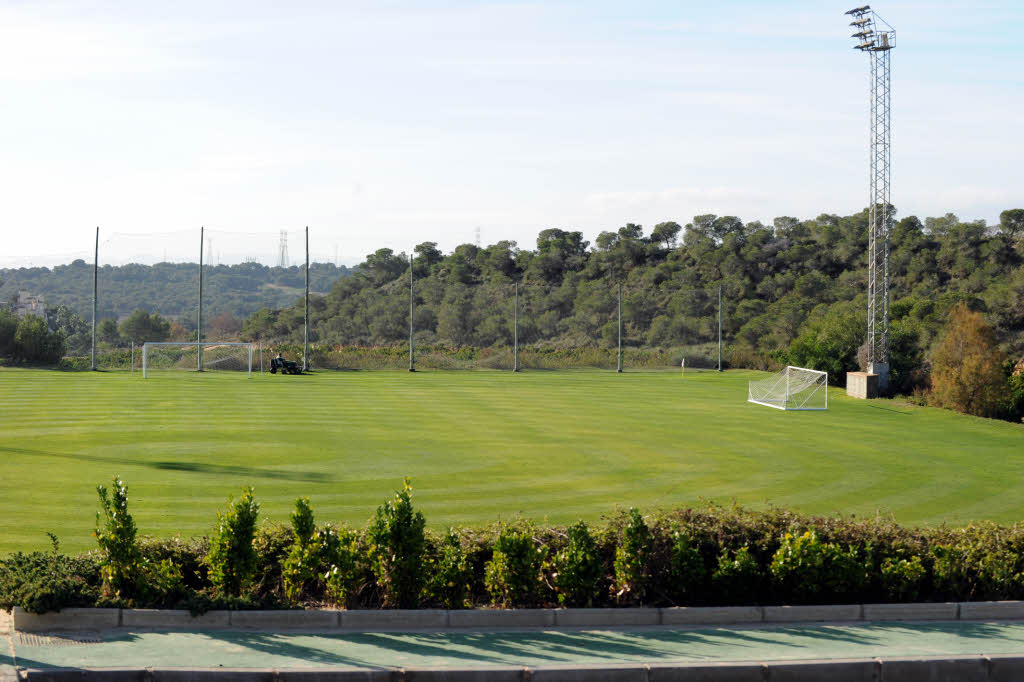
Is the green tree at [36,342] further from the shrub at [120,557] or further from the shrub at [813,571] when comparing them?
the shrub at [813,571]

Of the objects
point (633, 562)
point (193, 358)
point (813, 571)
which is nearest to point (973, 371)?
point (813, 571)

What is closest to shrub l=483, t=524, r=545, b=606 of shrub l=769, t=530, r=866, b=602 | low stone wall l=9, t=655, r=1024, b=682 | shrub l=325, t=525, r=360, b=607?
shrub l=325, t=525, r=360, b=607

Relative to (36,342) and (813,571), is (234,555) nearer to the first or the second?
(813,571)

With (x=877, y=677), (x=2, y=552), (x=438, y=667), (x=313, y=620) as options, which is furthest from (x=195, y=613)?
(x=877, y=677)

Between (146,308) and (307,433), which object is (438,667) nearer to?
(307,433)

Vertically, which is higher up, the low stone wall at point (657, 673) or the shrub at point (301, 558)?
the shrub at point (301, 558)

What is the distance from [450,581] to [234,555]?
199 centimetres

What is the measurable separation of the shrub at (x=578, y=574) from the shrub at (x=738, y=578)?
3.96ft

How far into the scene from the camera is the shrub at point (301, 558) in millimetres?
8367

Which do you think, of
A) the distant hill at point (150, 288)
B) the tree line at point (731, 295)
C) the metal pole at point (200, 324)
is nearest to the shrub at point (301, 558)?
the tree line at point (731, 295)

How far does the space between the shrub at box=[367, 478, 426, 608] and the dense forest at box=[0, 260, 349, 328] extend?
42.2 metres

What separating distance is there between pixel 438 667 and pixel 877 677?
339cm

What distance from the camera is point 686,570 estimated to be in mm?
8672

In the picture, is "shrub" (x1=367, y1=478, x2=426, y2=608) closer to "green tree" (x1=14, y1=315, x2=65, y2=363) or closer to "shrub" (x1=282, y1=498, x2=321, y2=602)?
"shrub" (x1=282, y1=498, x2=321, y2=602)
